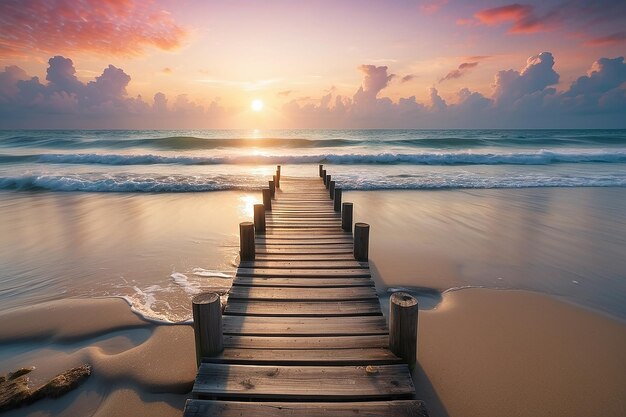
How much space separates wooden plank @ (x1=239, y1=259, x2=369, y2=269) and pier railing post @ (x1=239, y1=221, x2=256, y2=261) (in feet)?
0.35

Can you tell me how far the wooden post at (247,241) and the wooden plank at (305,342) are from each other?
210 centimetres

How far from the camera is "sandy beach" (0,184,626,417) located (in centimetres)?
361

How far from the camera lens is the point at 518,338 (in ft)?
15.1

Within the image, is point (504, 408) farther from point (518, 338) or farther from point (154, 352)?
point (154, 352)

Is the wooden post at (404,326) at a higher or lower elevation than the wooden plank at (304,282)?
higher

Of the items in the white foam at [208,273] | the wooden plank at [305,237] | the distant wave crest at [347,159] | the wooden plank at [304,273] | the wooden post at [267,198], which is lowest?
the white foam at [208,273]

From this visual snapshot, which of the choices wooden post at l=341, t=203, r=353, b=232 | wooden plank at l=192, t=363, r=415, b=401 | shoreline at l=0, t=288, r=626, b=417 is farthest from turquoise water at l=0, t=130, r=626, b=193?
wooden plank at l=192, t=363, r=415, b=401

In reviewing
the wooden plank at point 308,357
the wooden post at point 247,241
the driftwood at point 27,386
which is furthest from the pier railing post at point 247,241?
the driftwood at point 27,386

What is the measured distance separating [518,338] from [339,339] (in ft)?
9.00

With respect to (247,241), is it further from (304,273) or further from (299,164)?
(299,164)

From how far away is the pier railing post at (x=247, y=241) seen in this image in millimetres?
5617

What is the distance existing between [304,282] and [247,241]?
1316 mm

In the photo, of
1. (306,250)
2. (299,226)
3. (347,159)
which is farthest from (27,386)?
(347,159)

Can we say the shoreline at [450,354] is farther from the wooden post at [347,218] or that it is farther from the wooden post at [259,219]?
the wooden post at [259,219]
